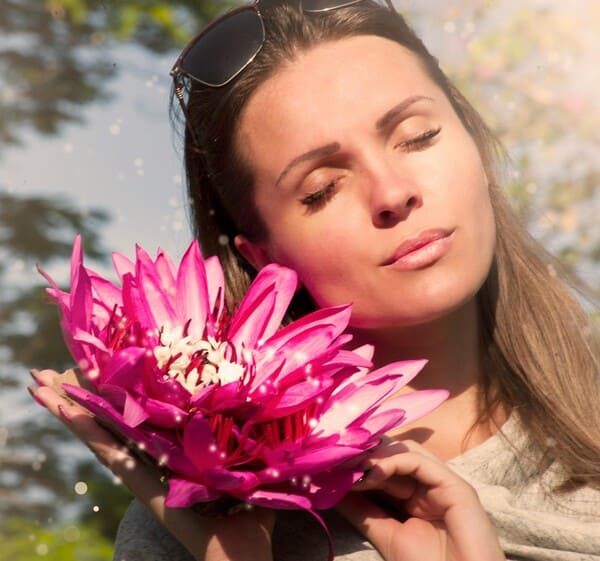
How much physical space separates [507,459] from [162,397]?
66 cm

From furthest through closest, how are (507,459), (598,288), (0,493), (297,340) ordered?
(0,493)
(598,288)
(507,459)
(297,340)

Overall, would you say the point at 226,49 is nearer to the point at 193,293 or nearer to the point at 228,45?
the point at 228,45

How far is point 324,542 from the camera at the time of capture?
4.68 ft

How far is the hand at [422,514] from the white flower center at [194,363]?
0.25 meters

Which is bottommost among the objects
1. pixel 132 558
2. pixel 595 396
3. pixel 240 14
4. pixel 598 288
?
pixel 132 558

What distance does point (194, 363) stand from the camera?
1.19m

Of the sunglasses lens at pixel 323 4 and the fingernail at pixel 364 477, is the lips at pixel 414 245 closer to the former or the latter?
the fingernail at pixel 364 477

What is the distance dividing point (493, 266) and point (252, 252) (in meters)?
0.46

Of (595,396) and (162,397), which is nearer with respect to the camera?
(162,397)

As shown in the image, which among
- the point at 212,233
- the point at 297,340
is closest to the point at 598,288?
the point at 212,233

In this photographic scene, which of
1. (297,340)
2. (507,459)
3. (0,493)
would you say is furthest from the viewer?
(0,493)

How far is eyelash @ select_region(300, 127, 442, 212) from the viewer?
1.47m

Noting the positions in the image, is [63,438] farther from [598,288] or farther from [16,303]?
[598,288]

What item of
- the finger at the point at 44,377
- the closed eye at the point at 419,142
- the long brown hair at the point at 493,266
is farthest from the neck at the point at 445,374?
the finger at the point at 44,377
